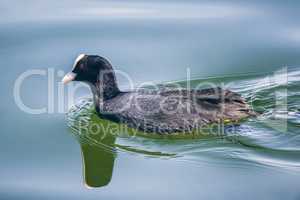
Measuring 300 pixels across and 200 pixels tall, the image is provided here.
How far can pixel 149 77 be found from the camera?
7910 millimetres

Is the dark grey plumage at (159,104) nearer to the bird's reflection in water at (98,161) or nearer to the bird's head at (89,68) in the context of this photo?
the bird's head at (89,68)

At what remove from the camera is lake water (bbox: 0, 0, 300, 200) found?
6297 millimetres

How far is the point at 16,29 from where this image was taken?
8.71m

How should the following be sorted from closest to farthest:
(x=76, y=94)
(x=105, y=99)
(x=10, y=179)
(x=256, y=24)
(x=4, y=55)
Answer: (x=10, y=179), (x=105, y=99), (x=76, y=94), (x=4, y=55), (x=256, y=24)

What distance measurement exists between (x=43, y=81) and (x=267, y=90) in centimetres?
233

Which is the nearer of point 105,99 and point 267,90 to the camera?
point 105,99

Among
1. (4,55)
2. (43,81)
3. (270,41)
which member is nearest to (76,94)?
(43,81)

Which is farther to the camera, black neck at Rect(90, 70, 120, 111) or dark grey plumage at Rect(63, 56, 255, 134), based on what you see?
black neck at Rect(90, 70, 120, 111)

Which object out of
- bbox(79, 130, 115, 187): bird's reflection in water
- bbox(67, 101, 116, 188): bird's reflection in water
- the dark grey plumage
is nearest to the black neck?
the dark grey plumage

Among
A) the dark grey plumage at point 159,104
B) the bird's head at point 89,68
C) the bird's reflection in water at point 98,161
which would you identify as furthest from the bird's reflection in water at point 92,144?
the bird's head at point 89,68

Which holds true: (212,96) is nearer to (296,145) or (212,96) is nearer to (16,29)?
(296,145)

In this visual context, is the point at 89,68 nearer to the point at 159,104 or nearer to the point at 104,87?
the point at 104,87

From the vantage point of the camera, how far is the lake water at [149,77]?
630cm

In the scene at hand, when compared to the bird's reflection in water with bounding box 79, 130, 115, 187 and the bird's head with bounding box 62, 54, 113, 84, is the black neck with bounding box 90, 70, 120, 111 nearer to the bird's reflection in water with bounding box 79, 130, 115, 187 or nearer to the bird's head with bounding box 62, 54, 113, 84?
the bird's head with bounding box 62, 54, 113, 84
